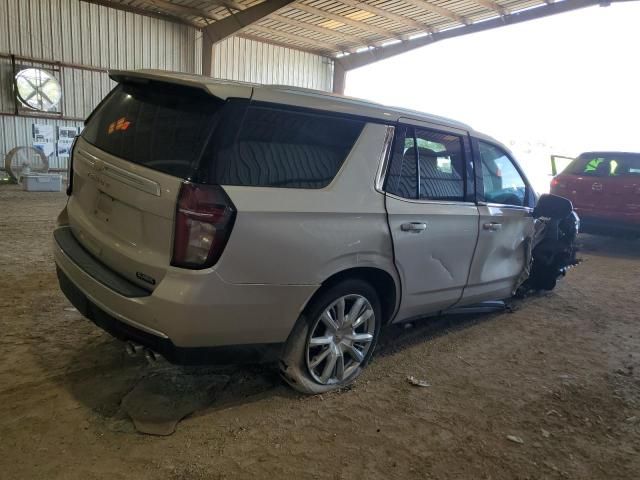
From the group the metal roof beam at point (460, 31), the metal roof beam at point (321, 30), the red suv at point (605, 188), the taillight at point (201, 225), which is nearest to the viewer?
the taillight at point (201, 225)

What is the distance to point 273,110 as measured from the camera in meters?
2.56

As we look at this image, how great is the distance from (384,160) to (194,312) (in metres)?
1.49

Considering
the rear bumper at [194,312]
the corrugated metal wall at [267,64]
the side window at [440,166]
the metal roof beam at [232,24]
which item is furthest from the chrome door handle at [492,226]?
the corrugated metal wall at [267,64]

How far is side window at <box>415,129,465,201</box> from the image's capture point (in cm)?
337

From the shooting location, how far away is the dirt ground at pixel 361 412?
2352 millimetres

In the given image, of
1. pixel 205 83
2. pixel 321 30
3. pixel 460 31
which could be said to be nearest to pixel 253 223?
pixel 205 83

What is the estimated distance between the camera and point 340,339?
3.02 meters

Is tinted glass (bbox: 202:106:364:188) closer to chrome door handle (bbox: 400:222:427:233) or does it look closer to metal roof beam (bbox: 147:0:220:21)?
chrome door handle (bbox: 400:222:427:233)

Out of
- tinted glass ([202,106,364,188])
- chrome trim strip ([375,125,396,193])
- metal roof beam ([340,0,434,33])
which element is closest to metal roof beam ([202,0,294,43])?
metal roof beam ([340,0,434,33])

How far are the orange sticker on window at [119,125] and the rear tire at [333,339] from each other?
1455 millimetres

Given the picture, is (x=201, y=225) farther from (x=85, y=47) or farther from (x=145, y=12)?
(x=145, y=12)

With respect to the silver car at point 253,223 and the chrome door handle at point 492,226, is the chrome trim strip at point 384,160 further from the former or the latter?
the chrome door handle at point 492,226

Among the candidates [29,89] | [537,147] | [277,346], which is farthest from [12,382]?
[537,147]

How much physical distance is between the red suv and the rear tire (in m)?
6.58
